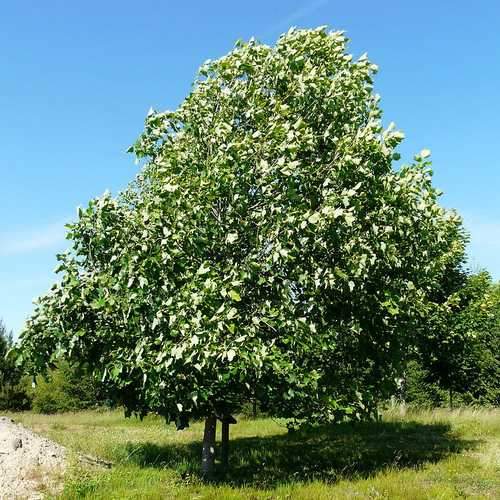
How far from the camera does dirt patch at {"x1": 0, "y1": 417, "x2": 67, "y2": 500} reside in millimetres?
13695

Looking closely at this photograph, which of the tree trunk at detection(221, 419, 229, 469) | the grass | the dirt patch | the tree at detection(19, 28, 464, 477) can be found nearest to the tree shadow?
the grass

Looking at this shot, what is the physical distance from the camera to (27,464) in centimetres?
1498

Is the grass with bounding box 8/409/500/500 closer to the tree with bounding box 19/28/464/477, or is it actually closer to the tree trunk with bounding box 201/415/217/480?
the tree trunk with bounding box 201/415/217/480

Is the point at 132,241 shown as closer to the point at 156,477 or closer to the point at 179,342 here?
the point at 179,342

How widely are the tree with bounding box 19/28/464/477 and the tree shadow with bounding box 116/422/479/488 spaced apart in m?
2.22

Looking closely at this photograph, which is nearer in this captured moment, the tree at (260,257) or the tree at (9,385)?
the tree at (260,257)

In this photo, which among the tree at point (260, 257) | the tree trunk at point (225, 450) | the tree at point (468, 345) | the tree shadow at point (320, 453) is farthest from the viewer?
the tree at point (468, 345)

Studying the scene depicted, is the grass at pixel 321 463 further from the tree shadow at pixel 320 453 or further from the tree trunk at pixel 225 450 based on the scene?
the tree trunk at pixel 225 450

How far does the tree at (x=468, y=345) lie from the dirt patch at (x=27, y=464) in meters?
19.3

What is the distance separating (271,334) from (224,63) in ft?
25.8

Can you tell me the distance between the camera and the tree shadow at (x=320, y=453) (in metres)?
16.6

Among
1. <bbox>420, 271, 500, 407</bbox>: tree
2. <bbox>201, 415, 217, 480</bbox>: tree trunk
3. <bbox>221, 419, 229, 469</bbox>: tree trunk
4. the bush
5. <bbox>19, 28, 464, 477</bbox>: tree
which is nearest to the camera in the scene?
<bbox>19, 28, 464, 477</bbox>: tree

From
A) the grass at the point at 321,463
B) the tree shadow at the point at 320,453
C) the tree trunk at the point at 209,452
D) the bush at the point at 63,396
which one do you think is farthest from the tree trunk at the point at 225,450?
the bush at the point at 63,396

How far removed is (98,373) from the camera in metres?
14.1
